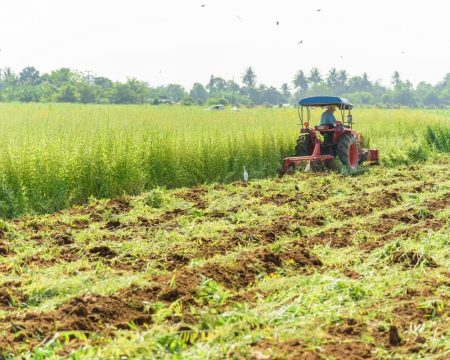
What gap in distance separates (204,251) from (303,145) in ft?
28.3

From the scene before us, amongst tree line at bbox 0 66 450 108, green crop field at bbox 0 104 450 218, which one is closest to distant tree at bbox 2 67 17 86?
tree line at bbox 0 66 450 108

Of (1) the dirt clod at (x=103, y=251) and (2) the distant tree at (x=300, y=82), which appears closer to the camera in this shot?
(1) the dirt clod at (x=103, y=251)

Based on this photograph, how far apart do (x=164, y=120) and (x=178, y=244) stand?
9.54 metres

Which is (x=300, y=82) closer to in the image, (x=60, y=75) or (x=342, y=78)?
(x=342, y=78)

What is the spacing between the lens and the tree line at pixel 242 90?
94.6 meters

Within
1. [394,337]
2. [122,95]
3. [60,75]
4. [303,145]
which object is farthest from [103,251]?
[60,75]

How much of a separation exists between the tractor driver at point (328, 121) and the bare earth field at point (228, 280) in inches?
211

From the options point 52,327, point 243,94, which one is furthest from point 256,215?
point 243,94

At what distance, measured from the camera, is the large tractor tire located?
15.2 meters

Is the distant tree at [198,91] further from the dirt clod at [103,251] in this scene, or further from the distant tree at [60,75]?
the dirt clod at [103,251]

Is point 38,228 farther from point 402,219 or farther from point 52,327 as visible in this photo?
point 402,219

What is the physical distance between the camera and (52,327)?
4656 mm

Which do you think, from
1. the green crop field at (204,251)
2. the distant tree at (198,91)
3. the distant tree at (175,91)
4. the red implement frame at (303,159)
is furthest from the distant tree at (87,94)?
the red implement frame at (303,159)

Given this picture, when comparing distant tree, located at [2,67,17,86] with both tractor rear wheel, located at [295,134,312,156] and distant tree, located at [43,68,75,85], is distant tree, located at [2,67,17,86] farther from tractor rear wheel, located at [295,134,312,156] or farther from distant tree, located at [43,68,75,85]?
tractor rear wheel, located at [295,134,312,156]
